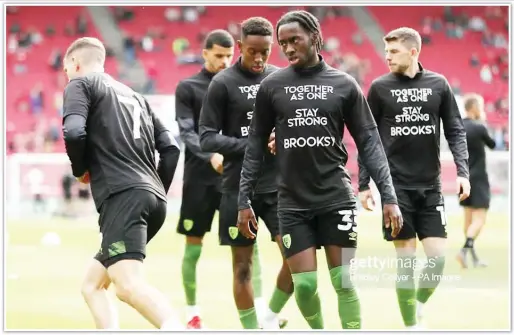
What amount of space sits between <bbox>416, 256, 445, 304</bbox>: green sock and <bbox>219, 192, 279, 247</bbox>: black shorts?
4.47ft

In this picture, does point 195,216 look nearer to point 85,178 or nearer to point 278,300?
point 278,300

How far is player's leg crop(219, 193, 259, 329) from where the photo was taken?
7676 millimetres

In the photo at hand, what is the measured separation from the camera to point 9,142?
26594 millimetres

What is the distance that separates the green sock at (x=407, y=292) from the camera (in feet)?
25.6

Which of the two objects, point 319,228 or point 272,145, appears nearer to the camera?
point 319,228

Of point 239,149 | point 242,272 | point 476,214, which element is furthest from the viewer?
point 476,214

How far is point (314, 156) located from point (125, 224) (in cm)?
128

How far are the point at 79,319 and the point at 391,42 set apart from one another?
3.55 metres

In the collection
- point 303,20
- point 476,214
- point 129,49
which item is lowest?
point 476,214

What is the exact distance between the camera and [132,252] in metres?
6.21

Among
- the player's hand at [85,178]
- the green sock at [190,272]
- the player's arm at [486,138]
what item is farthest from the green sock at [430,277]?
the player's arm at [486,138]

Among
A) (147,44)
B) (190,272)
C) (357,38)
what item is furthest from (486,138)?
(147,44)

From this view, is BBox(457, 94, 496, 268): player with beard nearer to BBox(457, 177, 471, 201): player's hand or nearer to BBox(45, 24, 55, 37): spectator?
→ BBox(457, 177, 471, 201): player's hand

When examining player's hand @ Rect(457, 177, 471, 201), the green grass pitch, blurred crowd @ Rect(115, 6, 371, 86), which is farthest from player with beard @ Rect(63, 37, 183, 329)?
blurred crowd @ Rect(115, 6, 371, 86)
